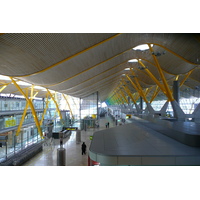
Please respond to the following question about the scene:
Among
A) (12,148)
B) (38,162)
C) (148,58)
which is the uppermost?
(148,58)

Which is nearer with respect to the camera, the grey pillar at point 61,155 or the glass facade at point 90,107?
the grey pillar at point 61,155

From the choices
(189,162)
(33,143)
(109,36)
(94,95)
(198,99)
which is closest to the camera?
(189,162)

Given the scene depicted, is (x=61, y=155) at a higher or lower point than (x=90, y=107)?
lower

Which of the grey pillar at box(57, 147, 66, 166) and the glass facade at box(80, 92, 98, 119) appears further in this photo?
the glass facade at box(80, 92, 98, 119)

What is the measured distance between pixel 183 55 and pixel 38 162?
1574 centimetres

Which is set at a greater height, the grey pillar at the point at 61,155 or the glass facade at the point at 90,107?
the glass facade at the point at 90,107

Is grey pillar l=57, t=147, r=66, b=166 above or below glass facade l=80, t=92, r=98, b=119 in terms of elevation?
below

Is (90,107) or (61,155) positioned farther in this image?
(90,107)

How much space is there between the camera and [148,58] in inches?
998

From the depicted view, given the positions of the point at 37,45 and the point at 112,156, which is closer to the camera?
the point at 112,156
